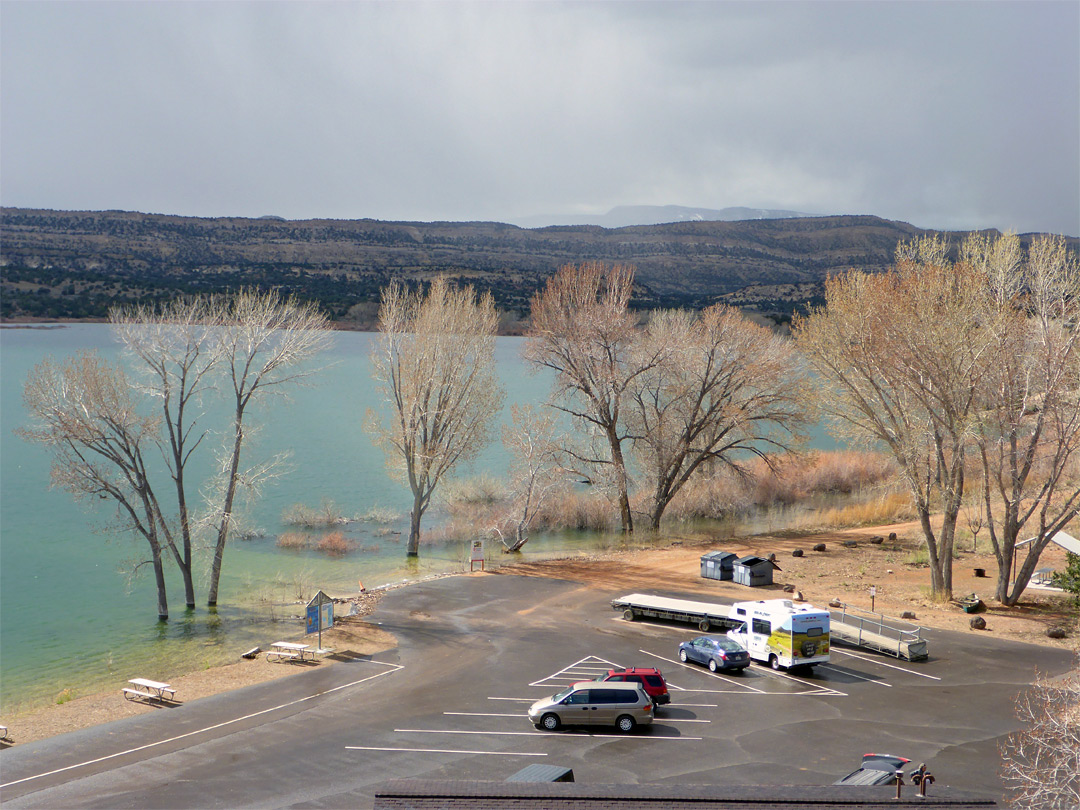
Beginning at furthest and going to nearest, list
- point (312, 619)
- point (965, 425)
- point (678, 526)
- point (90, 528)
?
point (678, 526)
point (90, 528)
point (965, 425)
point (312, 619)

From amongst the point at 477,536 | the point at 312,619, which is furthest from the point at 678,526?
the point at 312,619

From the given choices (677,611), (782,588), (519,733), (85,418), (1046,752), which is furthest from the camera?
(85,418)

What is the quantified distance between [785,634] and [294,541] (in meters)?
27.3

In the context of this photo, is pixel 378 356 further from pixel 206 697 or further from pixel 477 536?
pixel 206 697

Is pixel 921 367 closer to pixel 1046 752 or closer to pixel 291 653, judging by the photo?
pixel 1046 752

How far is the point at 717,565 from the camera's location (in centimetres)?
3148

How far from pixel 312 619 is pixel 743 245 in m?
142

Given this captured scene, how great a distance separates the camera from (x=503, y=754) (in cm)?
1566

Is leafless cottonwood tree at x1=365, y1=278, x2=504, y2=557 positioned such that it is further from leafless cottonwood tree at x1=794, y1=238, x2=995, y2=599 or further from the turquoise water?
leafless cottonwood tree at x1=794, y1=238, x2=995, y2=599

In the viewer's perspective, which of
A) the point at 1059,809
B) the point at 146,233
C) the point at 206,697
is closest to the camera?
the point at 1059,809

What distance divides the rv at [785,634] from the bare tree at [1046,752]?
450 cm

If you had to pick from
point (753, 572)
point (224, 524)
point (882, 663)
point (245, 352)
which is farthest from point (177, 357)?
point (882, 663)

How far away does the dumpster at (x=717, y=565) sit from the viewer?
31359 millimetres

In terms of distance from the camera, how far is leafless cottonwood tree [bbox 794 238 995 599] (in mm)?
28250
